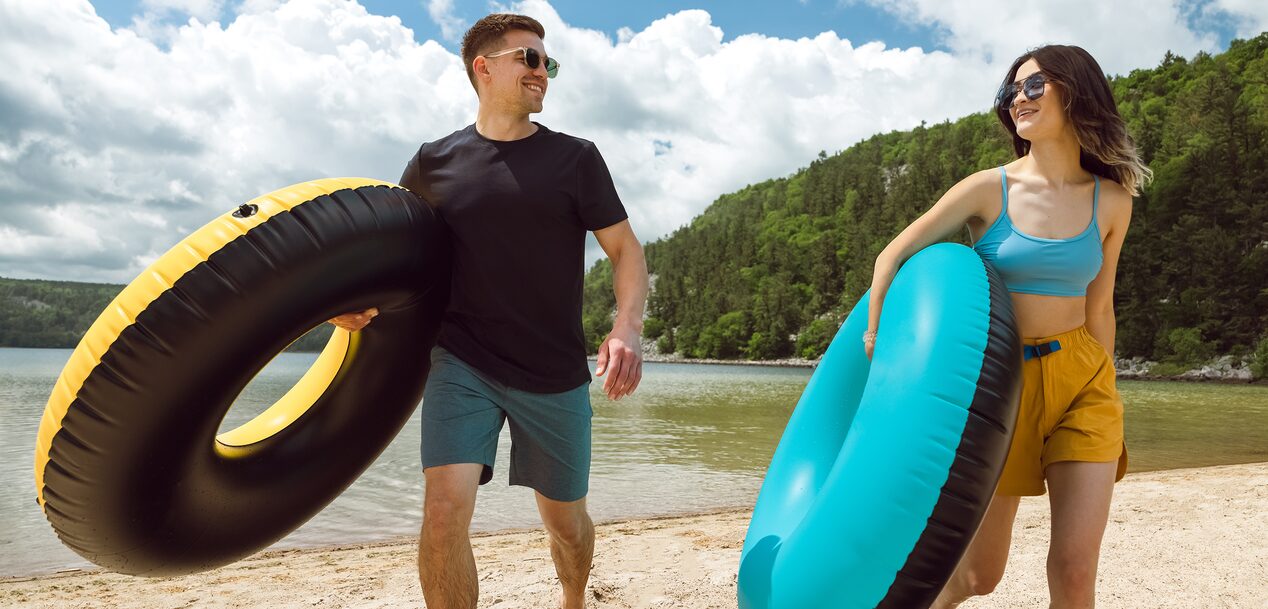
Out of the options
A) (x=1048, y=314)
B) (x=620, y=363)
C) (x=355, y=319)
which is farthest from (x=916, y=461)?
(x=355, y=319)

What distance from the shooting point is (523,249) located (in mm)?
2756

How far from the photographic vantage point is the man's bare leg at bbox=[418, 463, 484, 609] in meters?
2.55

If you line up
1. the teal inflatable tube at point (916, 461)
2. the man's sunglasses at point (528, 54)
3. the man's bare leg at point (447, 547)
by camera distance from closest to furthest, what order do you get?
the teal inflatable tube at point (916, 461) < the man's bare leg at point (447, 547) < the man's sunglasses at point (528, 54)

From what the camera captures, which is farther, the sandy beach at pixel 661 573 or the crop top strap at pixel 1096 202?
the sandy beach at pixel 661 573

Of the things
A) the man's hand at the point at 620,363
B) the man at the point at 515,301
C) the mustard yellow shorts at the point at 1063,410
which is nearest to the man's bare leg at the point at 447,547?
the man at the point at 515,301

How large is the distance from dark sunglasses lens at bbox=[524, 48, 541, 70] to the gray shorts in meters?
1.06

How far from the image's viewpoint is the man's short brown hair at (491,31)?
2.95 m

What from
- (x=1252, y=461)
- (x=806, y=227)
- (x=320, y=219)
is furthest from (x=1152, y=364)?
(x=806, y=227)

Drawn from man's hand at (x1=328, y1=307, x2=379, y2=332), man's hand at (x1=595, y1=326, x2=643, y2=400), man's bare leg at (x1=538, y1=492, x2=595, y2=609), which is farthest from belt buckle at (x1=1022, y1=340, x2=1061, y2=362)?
man's hand at (x1=328, y1=307, x2=379, y2=332)

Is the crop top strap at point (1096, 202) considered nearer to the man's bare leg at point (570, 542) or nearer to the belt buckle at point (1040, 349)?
the belt buckle at point (1040, 349)

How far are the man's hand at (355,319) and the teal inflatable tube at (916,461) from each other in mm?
1670

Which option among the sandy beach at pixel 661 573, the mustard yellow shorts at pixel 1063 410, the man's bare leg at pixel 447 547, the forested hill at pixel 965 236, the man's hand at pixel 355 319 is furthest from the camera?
the forested hill at pixel 965 236

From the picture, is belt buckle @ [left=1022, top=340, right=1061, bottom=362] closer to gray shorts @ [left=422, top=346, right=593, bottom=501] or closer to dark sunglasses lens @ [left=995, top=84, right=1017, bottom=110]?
dark sunglasses lens @ [left=995, top=84, right=1017, bottom=110]

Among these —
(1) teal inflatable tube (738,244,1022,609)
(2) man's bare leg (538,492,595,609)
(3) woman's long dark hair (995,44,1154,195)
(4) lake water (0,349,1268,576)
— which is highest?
(3) woman's long dark hair (995,44,1154,195)
